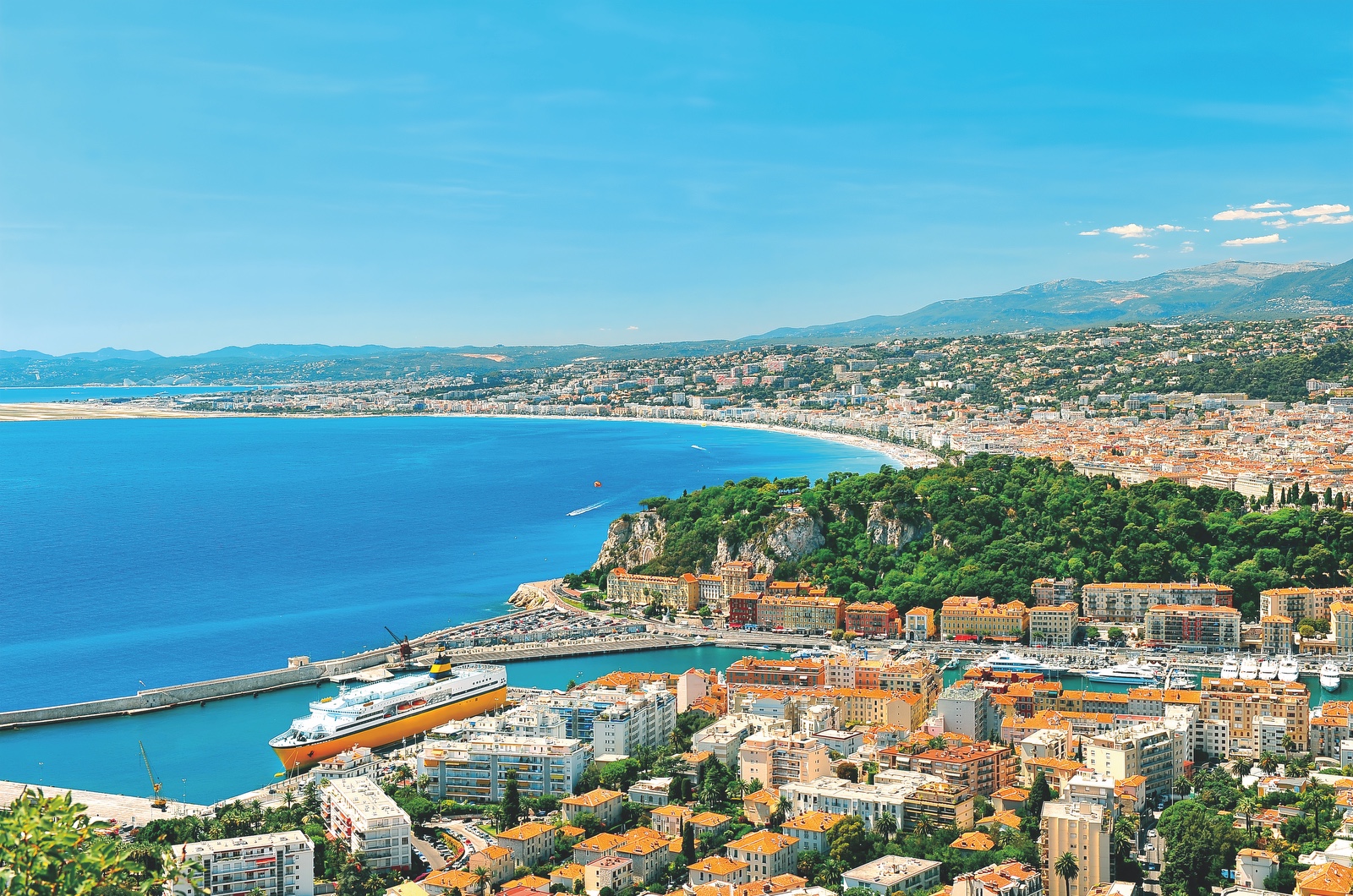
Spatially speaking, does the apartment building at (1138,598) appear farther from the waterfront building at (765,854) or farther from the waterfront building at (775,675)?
the waterfront building at (765,854)

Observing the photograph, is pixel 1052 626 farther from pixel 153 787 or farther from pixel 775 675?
pixel 153 787

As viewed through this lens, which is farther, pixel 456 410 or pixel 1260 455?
pixel 456 410

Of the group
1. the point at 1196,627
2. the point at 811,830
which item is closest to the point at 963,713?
the point at 811,830

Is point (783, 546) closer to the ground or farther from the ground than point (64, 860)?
closer to the ground

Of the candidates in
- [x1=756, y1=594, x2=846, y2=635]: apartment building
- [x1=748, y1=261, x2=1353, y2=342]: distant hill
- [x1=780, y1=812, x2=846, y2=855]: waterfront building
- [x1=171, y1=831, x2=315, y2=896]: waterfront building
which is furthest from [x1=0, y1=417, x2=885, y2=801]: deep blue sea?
[x1=748, y1=261, x2=1353, y2=342]: distant hill

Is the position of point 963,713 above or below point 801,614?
above

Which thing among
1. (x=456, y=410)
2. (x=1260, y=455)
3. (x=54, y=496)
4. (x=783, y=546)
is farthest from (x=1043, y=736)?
(x=456, y=410)

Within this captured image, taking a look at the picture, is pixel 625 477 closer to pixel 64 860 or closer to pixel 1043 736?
pixel 1043 736
